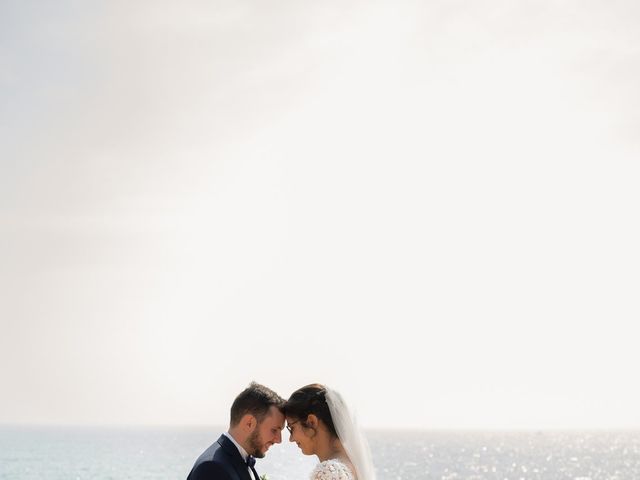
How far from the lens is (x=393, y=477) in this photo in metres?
73.6

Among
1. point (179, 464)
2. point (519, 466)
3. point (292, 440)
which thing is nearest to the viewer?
point (292, 440)

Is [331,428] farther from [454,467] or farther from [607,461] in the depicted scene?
[607,461]

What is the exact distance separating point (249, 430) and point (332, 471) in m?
0.63

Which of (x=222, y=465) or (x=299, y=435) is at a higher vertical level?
(x=299, y=435)

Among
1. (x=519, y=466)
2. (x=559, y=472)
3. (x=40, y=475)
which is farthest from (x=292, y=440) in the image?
(x=519, y=466)

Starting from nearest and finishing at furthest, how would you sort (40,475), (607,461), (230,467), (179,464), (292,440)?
(230,467) < (292,440) < (40,475) < (179,464) < (607,461)

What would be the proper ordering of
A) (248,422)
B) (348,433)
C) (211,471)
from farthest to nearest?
(348,433)
(248,422)
(211,471)

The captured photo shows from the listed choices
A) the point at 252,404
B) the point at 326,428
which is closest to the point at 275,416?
the point at 252,404

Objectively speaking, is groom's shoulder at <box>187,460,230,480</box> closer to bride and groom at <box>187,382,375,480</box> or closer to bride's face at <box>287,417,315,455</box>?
A: bride and groom at <box>187,382,375,480</box>

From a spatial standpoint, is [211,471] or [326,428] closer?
[211,471]

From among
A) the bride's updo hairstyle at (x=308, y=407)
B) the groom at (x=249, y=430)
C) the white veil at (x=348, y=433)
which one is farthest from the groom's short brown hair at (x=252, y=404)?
the white veil at (x=348, y=433)

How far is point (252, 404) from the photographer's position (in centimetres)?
581

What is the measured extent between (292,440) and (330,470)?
0.46 m

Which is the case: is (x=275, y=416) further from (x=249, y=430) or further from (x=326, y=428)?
(x=326, y=428)
